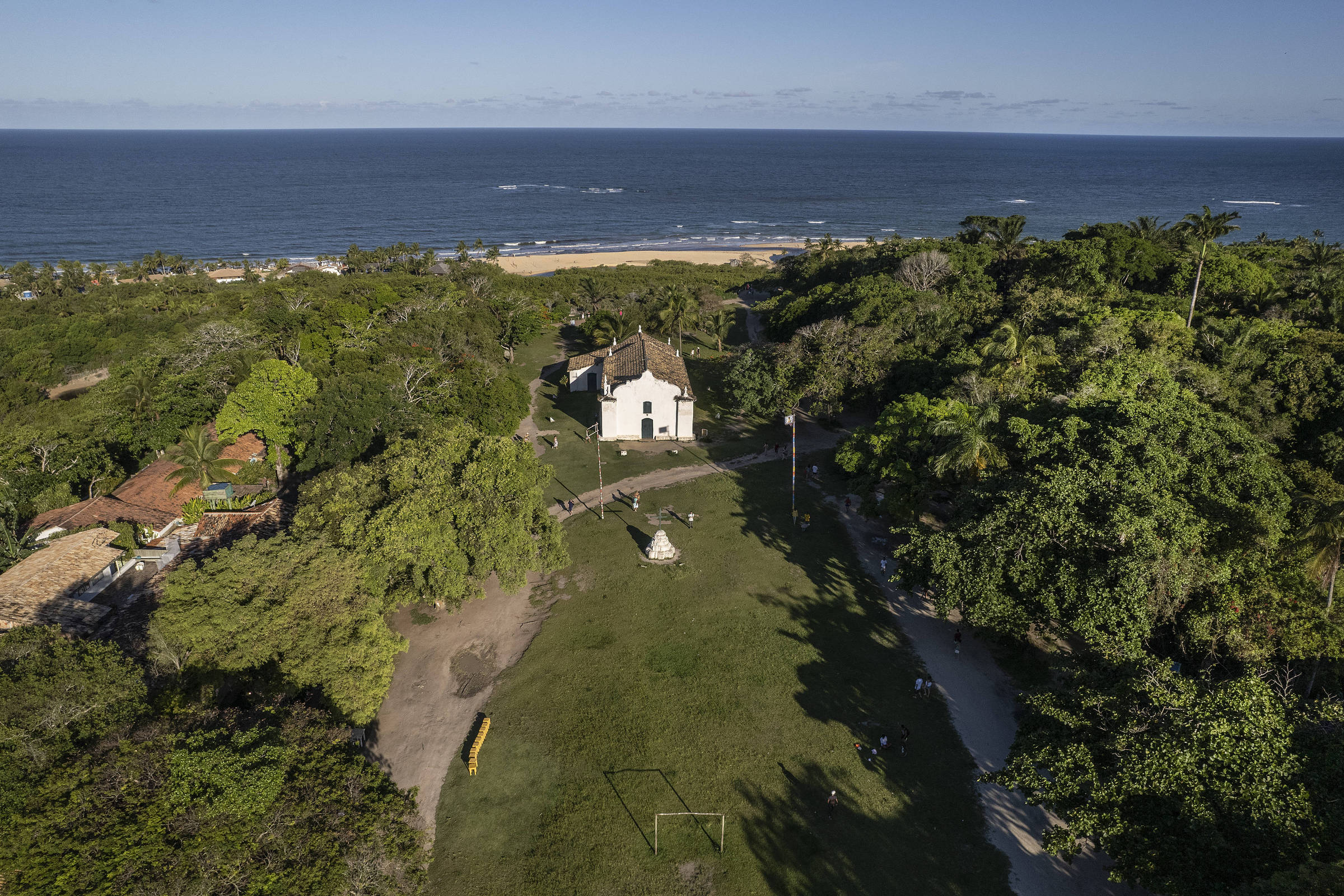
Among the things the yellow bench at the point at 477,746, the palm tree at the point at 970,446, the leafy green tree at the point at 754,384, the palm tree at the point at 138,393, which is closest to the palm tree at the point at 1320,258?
the palm tree at the point at 970,446

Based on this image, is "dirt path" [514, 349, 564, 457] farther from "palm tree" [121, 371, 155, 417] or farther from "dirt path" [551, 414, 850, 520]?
"palm tree" [121, 371, 155, 417]

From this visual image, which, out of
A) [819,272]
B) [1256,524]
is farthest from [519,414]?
[819,272]

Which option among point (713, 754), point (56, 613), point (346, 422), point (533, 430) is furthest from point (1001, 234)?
point (56, 613)

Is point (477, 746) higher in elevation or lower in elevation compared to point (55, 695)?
lower

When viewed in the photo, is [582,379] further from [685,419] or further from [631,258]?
[631,258]

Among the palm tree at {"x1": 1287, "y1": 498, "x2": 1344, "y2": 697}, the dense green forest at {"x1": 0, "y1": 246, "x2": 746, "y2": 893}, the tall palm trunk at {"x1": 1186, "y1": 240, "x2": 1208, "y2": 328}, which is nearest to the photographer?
the dense green forest at {"x1": 0, "y1": 246, "x2": 746, "y2": 893}

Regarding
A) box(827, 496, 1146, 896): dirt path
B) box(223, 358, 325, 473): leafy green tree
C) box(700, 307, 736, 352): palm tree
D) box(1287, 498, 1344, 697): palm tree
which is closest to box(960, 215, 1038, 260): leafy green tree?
box(700, 307, 736, 352): palm tree

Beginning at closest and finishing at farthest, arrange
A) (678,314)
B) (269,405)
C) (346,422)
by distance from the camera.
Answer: (346,422) → (269,405) → (678,314)

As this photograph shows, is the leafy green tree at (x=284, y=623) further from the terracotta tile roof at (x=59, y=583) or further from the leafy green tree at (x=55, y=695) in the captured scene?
the terracotta tile roof at (x=59, y=583)
